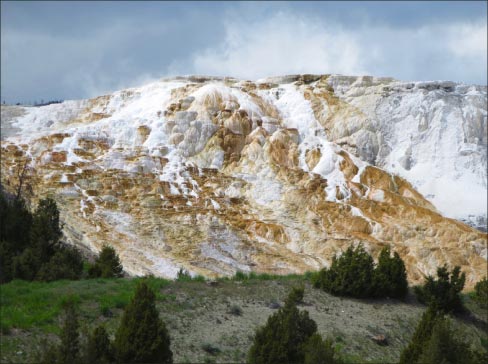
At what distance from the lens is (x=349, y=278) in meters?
18.8

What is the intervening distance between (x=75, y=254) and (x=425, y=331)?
10353 millimetres

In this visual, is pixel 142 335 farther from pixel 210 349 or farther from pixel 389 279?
pixel 389 279

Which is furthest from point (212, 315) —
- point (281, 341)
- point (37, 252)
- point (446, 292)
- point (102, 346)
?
point (446, 292)

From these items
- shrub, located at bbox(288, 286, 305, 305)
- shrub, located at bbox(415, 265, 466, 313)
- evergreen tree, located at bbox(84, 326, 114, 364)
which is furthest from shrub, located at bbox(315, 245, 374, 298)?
evergreen tree, located at bbox(84, 326, 114, 364)

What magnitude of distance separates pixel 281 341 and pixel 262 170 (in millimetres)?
32479

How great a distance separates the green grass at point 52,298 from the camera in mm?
12648

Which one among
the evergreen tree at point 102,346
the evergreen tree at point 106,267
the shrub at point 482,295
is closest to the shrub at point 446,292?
the shrub at point 482,295

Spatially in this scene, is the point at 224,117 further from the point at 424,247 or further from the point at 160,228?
the point at 424,247

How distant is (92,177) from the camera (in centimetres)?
4119

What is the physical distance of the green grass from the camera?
1265cm

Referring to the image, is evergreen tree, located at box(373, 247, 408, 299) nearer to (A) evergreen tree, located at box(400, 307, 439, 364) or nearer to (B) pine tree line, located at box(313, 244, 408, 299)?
(B) pine tree line, located at box(313, 244, 408, 299)

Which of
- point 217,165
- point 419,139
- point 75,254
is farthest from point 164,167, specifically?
point 75,254

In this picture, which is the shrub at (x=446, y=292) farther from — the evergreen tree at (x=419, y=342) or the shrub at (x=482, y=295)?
the evergreen tree at (x=419, y=342)

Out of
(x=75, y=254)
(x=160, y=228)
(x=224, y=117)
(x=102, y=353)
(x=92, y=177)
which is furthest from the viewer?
(x=224, y=117)
